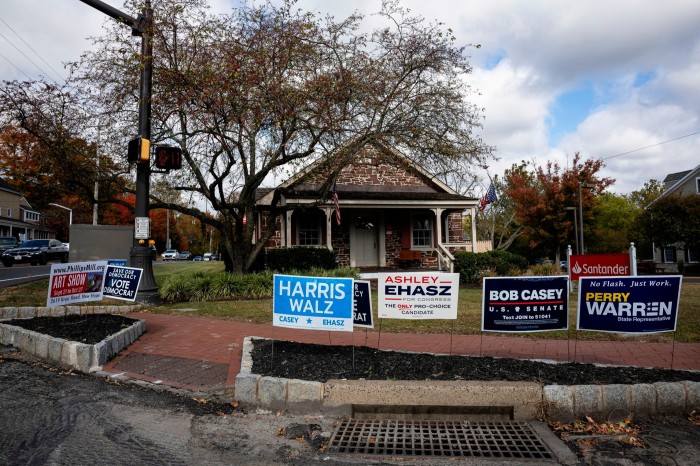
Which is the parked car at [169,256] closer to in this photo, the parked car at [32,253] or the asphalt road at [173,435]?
the parked car at [32,253]

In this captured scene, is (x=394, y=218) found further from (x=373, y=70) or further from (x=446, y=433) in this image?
(x=446, y=433)

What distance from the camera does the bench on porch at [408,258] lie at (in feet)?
69.7

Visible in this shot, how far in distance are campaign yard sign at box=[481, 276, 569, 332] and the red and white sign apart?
4500 millimetres

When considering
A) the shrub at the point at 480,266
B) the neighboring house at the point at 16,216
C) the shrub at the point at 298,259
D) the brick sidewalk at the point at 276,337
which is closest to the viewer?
the brick sidewalk at the point at 276,337

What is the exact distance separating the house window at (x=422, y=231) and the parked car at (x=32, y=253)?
25.1 meters

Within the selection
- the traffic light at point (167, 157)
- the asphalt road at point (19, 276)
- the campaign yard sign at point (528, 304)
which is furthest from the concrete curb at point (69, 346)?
the asphalt road at point (19, 276)

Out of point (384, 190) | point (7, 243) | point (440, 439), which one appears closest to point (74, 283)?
point (440, 439)

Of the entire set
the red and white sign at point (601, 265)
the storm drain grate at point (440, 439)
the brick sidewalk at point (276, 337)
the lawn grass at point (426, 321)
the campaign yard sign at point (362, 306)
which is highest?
the red and white sign at point (601, 265)

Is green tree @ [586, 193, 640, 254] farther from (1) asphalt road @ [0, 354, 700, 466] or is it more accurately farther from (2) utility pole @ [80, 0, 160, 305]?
(1) asphalt road @ [0, 354, 700, 466]

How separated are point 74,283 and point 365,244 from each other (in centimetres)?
1494

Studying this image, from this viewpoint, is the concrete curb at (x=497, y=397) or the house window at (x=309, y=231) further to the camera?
the house window at (x=309, y=231)

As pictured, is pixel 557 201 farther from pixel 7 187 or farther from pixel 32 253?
pixel 7 187

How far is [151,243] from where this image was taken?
37.6ft

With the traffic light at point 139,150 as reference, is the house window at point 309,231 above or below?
below
